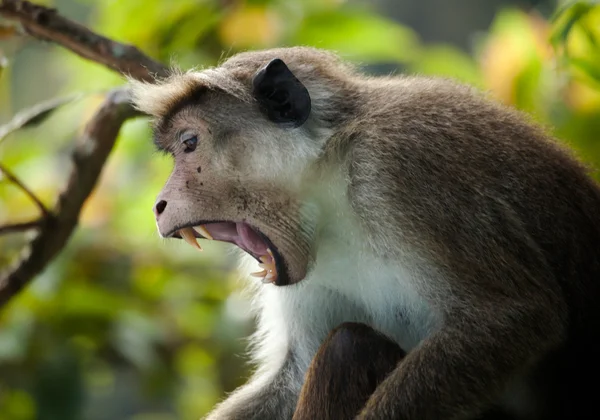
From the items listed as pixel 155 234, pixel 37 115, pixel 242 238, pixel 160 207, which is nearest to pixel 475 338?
pixel 242 238

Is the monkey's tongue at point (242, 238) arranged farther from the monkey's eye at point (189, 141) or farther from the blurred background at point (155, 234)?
the blurred background at point (155, 234)

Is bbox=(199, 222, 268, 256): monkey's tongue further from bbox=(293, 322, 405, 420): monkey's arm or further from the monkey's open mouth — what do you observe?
bbox=(293, 322, 405, 420): monkey's arm

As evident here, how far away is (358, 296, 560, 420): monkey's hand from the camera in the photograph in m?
2.75

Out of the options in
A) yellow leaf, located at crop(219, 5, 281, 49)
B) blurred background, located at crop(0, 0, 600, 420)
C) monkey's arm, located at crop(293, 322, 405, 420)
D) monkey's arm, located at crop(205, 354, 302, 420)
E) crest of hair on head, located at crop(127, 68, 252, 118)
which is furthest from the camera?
yellow leaf, located at crop(219, 5, 281, 49)

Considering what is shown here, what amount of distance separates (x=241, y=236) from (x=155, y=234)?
221cm

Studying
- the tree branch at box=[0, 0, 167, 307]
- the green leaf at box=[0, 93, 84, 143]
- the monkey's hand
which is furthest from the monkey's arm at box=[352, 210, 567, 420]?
the green leaf at box=[0, 93, 84, 143]

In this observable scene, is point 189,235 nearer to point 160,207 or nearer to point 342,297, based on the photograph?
point 160,207

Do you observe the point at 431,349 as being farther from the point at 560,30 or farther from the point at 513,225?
the point at 560,30

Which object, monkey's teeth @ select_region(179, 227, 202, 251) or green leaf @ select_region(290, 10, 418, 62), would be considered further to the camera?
green leaf @ select_region(290, 10, 418, 62)

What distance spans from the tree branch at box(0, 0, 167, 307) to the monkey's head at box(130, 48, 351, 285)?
546mm

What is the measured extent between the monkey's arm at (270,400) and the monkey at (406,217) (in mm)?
464

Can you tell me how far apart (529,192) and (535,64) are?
2.99m

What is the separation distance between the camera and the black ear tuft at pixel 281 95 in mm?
3066

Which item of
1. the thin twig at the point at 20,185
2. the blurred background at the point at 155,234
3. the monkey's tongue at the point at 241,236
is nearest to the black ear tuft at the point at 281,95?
the monkey's tongue at the point at 241,236
